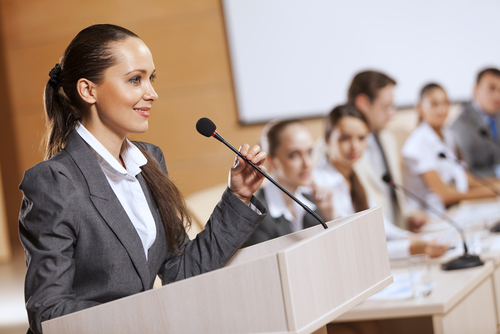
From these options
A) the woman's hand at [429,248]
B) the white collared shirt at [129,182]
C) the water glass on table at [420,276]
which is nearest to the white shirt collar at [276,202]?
the woman's hand at [429,248]

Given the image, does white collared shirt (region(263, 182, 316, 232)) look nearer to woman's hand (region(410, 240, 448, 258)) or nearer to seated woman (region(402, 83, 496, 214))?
woman's hand (region(410, 240, 448, 258))

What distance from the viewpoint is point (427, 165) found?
373 centimetres

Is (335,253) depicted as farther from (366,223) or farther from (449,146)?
(449,146)

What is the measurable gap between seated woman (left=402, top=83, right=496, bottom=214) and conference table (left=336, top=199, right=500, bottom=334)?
4.15ft

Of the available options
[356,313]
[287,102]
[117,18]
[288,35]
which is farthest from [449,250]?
[117,18]

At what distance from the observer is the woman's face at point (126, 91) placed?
979mm

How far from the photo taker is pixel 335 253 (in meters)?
0.77

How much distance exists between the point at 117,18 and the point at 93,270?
410cm

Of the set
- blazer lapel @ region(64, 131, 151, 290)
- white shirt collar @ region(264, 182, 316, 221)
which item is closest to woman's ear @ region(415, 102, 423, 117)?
white shirt collar @ region(264, 182, 316, 221)

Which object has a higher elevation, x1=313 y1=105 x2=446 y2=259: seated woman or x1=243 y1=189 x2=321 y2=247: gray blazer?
x1=313 y1=105 x2=446 y2=259: seated woman

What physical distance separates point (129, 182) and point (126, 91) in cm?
20

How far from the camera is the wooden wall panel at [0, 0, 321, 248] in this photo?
4.38m

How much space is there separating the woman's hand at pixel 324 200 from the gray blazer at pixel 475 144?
1412mm

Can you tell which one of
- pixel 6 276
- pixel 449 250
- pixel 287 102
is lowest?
pixel 6 276
